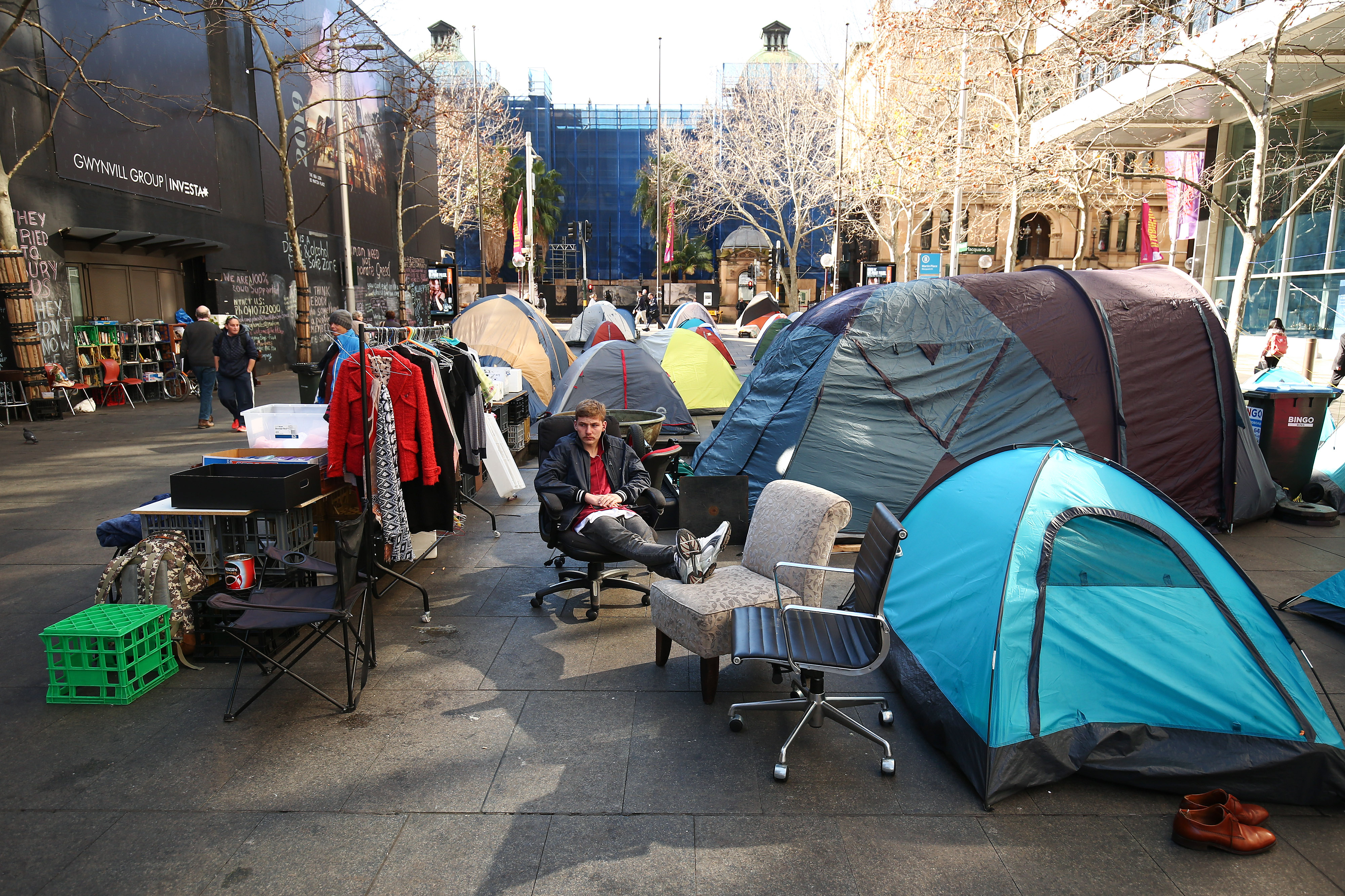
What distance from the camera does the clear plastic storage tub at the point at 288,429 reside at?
21.0 ft

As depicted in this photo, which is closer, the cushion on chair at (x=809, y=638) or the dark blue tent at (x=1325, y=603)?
the cushion on chair at (x=809, y=638)

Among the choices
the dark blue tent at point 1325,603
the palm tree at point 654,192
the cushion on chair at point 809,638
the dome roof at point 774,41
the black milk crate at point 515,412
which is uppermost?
the dome roof at point 774,41

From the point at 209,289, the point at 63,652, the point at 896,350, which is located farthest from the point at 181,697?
the point at 209,289

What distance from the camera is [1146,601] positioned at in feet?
12.8

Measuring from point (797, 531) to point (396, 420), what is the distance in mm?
3008

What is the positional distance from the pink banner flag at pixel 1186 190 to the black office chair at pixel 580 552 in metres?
16.1

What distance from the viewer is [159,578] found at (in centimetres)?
488

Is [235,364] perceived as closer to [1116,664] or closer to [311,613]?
[311,613]

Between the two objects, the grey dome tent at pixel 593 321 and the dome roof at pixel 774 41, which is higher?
the dome roof at pixel 774 41

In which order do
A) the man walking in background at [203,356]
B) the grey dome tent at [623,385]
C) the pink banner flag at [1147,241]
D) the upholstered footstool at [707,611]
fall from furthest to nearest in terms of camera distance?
the pink banner flag at [1147,241]
the man walking in background at [203,356]
the grey dome tent at [623,385]
the upholstered footstool at [707,611]

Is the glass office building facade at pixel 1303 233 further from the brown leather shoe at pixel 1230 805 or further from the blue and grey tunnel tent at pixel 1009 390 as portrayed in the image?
the brown leather shoe at pixel 1230 805

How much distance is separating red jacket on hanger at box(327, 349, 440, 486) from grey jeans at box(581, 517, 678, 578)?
1.34 m

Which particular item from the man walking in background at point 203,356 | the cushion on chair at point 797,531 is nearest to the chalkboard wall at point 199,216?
the man walking in background at point 203,356

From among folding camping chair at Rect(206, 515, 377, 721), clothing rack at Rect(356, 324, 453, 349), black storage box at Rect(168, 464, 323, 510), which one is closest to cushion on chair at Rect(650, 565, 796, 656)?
folding camping chair at Rect(206, 515, 377, 721)
